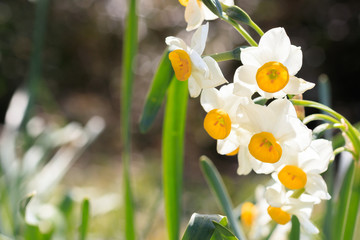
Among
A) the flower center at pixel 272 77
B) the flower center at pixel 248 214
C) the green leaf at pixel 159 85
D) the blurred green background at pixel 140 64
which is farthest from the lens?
the blurred green background at pixel 140 64

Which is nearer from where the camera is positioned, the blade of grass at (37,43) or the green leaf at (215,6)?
the green leaf at (215,6)

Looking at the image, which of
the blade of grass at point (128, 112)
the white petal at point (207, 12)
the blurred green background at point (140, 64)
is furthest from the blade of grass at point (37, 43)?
the blurred green background at point (140, 64)

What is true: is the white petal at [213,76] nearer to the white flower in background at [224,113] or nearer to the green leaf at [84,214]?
the white flower in background at [224,113]

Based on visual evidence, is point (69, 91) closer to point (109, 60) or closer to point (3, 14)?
point (109, 60)

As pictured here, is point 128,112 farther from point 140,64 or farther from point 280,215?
point 140,64

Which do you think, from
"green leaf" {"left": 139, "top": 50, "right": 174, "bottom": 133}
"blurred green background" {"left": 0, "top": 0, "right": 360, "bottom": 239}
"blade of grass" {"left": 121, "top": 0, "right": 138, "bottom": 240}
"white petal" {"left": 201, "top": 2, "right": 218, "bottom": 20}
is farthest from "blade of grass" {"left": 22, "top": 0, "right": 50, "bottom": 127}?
"blurred green background" {"left": 0, "top": 0, "right": 360, "bottom": 239}

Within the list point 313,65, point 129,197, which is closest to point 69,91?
point 313,65

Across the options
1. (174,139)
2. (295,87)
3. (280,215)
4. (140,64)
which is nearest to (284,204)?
(280,215)

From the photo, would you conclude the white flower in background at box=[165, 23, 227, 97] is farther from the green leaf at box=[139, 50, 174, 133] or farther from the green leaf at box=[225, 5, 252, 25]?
A: the green leaf at box=[139, 50, 174, 133]
